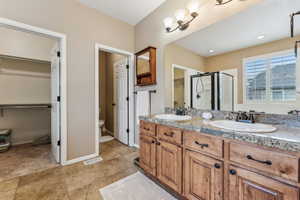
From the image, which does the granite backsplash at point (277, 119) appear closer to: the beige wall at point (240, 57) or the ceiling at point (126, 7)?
the beige wall at point (240, 57)

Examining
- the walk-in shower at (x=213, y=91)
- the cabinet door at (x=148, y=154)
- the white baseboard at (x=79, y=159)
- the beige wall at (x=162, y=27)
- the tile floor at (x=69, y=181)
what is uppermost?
the beige wall at (x=162, y=27)

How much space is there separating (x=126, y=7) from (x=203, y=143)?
8.37 ft

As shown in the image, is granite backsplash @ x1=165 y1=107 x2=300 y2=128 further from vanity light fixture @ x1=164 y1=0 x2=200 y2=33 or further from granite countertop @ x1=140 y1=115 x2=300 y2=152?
vanity light fixture @ x1=164 y1=0 x2=200 y2=33

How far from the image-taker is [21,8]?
1.79 metres

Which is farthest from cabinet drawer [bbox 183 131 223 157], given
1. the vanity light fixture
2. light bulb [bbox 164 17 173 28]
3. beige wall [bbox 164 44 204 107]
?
light bulb [bbox 164 17 173 28]

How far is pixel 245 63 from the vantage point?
143 cm

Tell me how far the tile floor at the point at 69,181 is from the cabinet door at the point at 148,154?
33 cm

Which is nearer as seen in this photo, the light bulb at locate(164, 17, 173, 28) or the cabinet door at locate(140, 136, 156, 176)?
the cabinet door at locate(140, 136, 156, 176)

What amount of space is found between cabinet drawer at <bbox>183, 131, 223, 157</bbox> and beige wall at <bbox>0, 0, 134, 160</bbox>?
180 centimetres

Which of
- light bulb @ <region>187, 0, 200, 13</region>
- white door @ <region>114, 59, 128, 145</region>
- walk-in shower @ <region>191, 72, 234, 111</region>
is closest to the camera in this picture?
walk-in shower @ <region>191, 72, 234, 111</region>

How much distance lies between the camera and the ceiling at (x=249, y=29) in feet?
3.92

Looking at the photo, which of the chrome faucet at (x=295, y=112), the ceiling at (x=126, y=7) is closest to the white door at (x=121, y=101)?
the ceiling at (x=126, y=7)

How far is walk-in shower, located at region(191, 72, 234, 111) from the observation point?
1552 millimetres

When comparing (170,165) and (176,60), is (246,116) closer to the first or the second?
(170,165)
